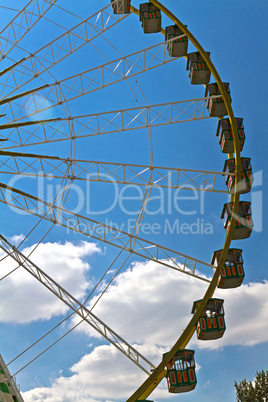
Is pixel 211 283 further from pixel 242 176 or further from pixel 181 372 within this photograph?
pixel 242 176

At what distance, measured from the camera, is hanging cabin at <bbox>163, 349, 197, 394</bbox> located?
48.3 ft

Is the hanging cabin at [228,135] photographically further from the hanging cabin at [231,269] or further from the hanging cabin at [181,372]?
the hanging cabin at [181,372]

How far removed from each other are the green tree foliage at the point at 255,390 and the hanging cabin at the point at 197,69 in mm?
25494

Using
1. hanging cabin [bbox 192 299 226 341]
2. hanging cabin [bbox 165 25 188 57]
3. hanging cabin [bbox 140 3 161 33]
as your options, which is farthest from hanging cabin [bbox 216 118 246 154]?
hanging cabin [bbox 192 299 226 341]

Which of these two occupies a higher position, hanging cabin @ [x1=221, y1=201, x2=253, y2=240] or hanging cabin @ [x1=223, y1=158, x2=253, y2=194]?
hanging cabin @ [x1=223, y1=158, x2=253, y2=194]

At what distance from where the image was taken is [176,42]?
19.8 meters

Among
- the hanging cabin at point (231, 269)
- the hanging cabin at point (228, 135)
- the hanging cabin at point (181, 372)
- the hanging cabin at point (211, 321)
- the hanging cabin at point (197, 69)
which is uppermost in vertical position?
the hanging cabin at point (197, 69)

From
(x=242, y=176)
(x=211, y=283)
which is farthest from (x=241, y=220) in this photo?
(x=211, y=283)

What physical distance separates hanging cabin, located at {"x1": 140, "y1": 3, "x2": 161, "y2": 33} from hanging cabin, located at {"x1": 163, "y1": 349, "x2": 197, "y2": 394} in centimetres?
1502

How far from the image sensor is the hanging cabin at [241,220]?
57.3 ft

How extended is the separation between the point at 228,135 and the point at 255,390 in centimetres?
2408

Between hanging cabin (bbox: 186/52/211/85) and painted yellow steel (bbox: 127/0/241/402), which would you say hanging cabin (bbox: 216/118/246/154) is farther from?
hanging cabin (bbox: 186/52/211/85)

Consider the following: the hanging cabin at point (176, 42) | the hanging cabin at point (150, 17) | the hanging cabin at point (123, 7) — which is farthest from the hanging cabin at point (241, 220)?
the hanging cabin at point (123, 7)

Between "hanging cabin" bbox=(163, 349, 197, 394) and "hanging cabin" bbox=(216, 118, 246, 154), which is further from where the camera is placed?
"hanging cabin" bbox=(216, 118, 246, 154)
